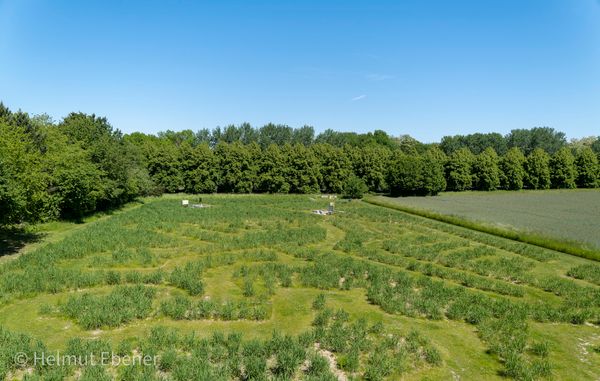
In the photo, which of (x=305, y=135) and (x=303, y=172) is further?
(x=305, y=135)

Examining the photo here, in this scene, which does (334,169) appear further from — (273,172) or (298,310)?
(298,310)

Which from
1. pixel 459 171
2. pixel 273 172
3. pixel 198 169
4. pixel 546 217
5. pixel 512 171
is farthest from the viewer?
pixel 512 171

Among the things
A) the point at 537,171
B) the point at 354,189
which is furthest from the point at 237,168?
the point at 537,171

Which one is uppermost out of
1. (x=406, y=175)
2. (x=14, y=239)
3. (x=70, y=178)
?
(x=70, y=178)

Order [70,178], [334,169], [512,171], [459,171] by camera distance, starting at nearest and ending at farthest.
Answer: [70,178]
[334,169]
[459,171]
[512,171]

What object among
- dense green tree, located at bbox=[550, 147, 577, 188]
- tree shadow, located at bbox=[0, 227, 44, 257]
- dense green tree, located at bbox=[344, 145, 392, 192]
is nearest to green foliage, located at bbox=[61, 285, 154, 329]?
tree shadow, located at bbox=[0, 227, 44, 257]

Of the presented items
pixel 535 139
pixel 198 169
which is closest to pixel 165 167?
pixel 198 169

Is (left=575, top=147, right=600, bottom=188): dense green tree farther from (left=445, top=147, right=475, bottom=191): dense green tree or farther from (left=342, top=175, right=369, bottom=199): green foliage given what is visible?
(left=342, top=175, right=369, bottom=199): green foliage

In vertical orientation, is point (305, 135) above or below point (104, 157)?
above

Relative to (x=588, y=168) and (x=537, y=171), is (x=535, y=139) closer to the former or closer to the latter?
(x=588, y=168)

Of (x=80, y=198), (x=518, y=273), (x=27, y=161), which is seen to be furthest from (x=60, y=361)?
(x=80, y=198)
